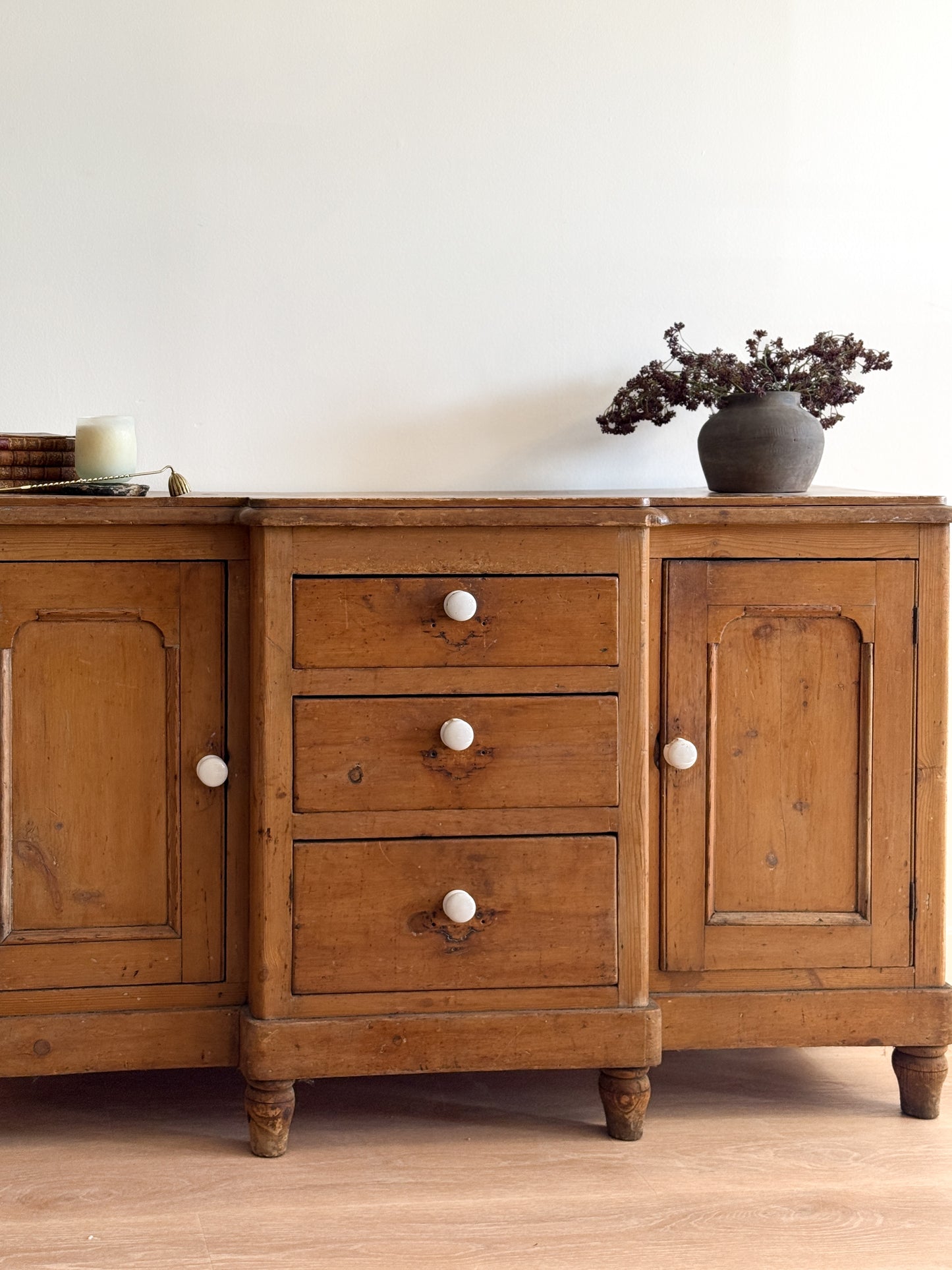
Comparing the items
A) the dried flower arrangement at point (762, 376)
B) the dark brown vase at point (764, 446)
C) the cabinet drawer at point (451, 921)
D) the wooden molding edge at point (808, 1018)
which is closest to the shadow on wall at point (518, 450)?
the dried flower arrangement at point (762, 376)

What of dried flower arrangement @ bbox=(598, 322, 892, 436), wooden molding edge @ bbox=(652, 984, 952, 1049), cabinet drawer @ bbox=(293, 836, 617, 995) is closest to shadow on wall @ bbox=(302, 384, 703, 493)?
dried flower arrangement @ bbox=(598, 322, 892, 436)

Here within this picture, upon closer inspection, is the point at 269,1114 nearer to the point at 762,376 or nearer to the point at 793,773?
the point at 793,773

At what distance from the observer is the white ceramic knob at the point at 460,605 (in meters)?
1.62

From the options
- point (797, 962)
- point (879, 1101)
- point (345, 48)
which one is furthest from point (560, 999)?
point (345, 48)

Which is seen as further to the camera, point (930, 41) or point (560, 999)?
point (930, 41)

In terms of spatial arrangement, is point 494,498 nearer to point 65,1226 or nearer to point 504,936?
point 504,936

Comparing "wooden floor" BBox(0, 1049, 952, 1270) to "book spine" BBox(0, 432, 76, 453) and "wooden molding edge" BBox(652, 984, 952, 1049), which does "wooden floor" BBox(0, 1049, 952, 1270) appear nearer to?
"wooden molding edge" BBox(652, 984, 952, 1049)

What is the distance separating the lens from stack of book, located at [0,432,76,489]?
1.76 m

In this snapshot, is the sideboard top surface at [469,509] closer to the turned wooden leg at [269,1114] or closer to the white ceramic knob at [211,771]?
the white ceramic knob at [211,771]

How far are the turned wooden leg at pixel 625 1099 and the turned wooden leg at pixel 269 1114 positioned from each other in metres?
0.43

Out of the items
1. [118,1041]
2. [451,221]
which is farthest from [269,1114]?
[451,221]

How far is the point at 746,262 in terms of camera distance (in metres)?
2.23

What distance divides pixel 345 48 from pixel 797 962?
1.65 meters

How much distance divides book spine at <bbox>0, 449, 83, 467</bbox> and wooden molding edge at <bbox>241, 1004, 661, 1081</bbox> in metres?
0.83
